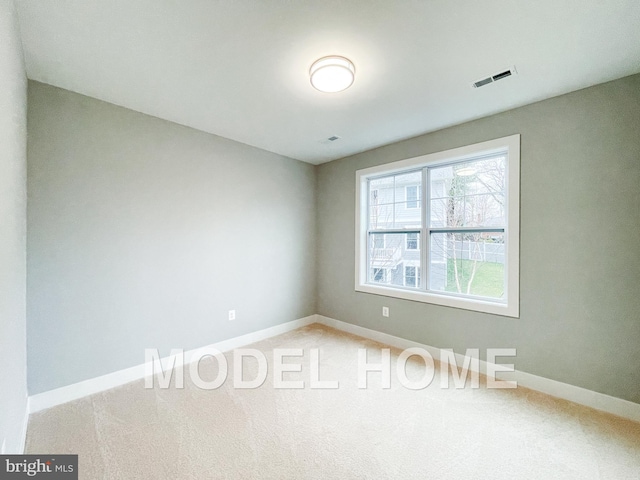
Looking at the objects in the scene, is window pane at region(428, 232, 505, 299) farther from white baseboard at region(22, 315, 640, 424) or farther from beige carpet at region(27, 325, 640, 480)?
beige carpet at region(27, 325, 640, 480)

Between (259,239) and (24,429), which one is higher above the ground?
(259,239)

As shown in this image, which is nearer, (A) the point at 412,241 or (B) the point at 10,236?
(B) the point at 10,236

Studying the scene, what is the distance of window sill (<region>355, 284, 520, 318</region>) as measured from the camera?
8.73 feet

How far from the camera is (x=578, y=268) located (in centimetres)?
229

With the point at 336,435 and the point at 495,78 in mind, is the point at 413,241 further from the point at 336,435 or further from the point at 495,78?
the point at 336,435

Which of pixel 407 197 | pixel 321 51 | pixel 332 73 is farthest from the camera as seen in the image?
pixel 407 197

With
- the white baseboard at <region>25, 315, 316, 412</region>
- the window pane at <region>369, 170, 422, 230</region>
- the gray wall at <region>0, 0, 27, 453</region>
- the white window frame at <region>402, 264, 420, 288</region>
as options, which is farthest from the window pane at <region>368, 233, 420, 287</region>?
the gray wall at <region>0, 0, 27, 453</region>

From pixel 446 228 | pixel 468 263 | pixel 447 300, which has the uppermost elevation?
pixel 446 228

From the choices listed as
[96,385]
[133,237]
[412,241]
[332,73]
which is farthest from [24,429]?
[412,241]

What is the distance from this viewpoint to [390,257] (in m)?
3.80

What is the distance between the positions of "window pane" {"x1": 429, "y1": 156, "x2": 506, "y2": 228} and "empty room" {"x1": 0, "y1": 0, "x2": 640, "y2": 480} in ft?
0.08

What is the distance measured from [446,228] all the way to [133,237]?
333cm

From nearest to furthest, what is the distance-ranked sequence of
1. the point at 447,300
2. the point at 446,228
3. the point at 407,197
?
the point at 447,300 < the point at 446,228 < the point at 407,197

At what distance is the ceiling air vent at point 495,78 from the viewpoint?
2039 millimetres
